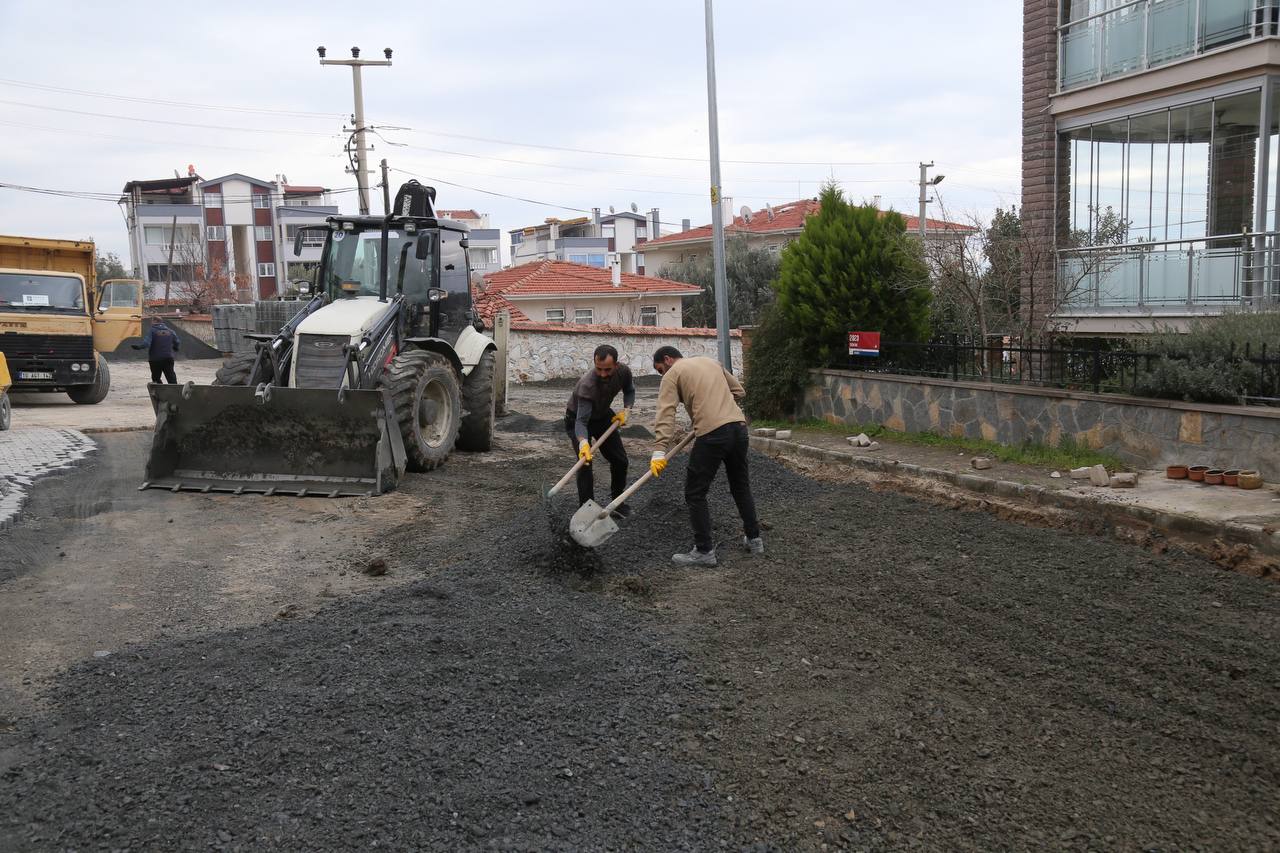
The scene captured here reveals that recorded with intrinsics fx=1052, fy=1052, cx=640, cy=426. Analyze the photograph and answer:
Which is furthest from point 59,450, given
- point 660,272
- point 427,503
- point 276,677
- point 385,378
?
point 660,272

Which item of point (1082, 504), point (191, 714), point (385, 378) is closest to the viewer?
point (191, 714)

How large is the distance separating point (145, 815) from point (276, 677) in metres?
1.29

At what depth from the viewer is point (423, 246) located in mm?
11773

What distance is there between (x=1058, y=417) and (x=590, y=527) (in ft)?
18.4

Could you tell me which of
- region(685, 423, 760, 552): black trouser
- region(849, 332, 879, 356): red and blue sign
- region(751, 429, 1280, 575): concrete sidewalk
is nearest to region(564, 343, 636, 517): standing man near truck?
region(685, 423, 760, 552): black trouser

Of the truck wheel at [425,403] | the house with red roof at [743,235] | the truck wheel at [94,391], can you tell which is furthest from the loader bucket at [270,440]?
the house with red roof at [743,235]

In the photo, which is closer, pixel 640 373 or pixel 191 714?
pixel 191 714

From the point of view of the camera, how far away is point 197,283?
53.2 m

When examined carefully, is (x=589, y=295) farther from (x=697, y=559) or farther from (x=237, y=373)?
(x=697, y=559)

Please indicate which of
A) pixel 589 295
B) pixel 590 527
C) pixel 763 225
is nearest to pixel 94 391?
pixel 590 527

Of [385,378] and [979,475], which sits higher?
[385,378]

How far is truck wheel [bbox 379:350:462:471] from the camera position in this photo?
34.8ft

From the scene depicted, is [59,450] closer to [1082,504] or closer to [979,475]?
[979,475]

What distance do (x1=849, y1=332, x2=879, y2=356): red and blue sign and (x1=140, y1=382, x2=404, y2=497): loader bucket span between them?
6129mm
